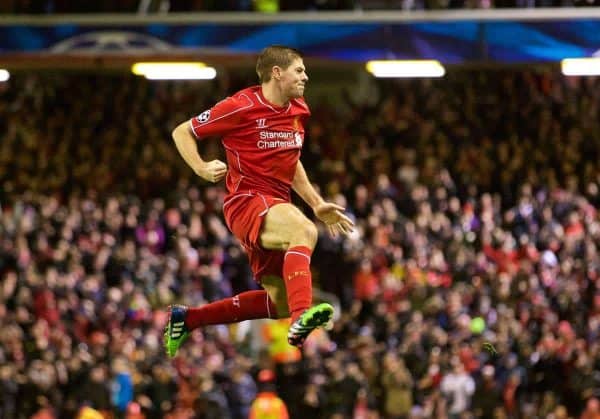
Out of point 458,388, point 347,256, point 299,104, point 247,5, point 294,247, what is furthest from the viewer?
point 247,5

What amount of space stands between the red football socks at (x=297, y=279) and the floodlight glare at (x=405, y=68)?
14595 mm

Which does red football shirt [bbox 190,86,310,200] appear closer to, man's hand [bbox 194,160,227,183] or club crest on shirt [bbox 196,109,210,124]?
club crest on shirt [bbox 196,109,210,124]

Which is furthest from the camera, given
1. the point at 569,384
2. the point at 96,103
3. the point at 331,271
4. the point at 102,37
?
the point at 96,103

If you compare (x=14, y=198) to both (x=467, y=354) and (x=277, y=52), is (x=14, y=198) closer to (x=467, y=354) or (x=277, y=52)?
(x=467, y=354)

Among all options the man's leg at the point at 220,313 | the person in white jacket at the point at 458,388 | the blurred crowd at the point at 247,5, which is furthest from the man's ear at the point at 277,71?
the blurred crowd at the point at 247,5

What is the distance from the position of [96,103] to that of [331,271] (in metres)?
7.16

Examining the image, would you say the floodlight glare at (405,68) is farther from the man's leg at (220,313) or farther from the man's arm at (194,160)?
the man's arm at (194,160)

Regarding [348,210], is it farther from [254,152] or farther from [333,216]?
[333,216]

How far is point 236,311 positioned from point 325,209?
124 centimetres

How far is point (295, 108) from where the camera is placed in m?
8.89

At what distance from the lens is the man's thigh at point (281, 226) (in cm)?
840

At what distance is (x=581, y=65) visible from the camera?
72.5 feet

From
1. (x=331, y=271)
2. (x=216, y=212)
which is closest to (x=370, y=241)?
(x=331, y=271)

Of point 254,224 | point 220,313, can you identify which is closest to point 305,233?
point 254,224
